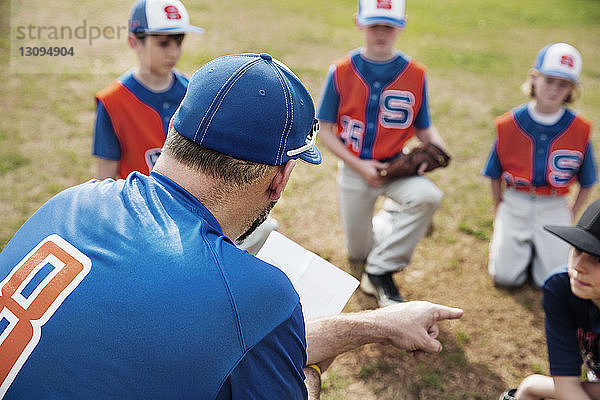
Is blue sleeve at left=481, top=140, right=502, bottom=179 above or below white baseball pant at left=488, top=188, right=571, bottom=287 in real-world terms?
above

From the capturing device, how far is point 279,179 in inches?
76.0

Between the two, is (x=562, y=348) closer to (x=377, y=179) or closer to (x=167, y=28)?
(x=377, y=179)

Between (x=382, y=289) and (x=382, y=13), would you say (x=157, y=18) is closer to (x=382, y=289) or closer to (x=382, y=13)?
(x=382, y=13)

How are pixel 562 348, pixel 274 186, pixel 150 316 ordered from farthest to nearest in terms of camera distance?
pixel 562 348 → pixel 274 186 → pixel 150 316

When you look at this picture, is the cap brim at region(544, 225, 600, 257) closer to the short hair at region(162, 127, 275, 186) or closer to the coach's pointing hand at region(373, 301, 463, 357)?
the coach's pointing hand at region(373, 301, 463, 357)

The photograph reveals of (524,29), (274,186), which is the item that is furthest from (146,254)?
(524,29)

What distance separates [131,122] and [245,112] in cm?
198

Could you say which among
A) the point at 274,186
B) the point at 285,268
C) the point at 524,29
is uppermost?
the point at 524,29

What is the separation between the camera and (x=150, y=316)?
1.50 metres

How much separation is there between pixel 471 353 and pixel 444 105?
4.42m

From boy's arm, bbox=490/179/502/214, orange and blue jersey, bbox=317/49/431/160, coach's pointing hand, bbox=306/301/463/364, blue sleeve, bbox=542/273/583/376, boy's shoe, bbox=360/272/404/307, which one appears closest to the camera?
coach's pointing hand, bbox=306/301/463/364

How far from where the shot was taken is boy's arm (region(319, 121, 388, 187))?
4.17m

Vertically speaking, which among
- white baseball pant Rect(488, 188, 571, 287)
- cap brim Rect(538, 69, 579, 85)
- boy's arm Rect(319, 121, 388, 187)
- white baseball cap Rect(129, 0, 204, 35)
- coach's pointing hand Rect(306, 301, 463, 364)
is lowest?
white baseball pant Rect(488, 188, 571, 287)

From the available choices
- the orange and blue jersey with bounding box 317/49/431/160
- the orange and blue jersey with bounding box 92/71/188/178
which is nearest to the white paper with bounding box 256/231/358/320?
the orange and blue jersey with bounding box 92/71/188/178
